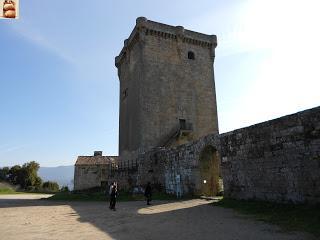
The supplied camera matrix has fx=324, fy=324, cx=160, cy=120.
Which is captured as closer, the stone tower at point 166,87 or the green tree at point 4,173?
the stone tower at point 166,87

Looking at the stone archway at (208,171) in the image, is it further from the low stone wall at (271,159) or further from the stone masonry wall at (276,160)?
the stone masonry wall at (276,160)

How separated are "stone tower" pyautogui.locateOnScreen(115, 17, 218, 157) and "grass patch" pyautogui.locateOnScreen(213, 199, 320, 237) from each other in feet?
47.1

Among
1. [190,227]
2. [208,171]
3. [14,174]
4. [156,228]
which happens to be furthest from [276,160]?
[14,174]

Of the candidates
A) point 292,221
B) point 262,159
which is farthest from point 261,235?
point 262,159

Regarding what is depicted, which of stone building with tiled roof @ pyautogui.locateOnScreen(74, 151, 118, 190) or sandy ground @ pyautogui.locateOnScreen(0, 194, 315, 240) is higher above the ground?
stone building with tiled roof @ pyautogui.locateOnScreen(74, 151, 118, 190)

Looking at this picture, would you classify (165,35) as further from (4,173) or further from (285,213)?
(4,173)

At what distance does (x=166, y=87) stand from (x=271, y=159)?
1675 centimetres

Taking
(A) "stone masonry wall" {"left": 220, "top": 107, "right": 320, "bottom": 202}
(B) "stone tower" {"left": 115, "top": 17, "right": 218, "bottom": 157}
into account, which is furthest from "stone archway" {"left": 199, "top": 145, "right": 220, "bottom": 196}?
(B) "stone tower" {"left": 115, "top": 17, "right": 218, "bottom": 157}

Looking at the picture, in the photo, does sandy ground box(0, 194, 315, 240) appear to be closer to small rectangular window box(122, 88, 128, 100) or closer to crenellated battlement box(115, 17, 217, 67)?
crenellated battlement box(115, 17, 217, 67)

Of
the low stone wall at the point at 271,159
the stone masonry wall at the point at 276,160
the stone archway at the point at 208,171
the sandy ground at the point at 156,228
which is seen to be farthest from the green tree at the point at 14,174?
the stone masonry wall at the point at 276,160

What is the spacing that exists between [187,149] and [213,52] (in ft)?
51.1

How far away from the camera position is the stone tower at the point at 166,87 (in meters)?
26.3

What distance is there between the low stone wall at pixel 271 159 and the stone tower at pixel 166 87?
29.8 feet

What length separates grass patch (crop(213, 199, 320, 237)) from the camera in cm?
780
